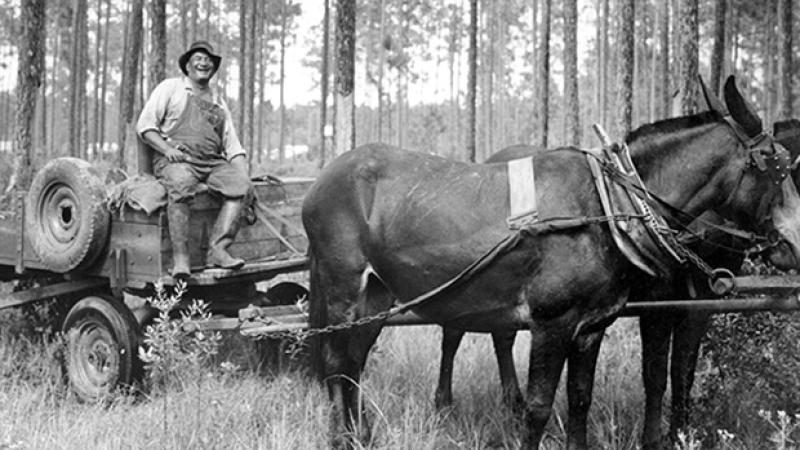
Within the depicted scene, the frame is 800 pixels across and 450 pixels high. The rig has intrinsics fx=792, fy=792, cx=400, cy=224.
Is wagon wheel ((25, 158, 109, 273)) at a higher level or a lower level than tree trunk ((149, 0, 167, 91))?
lower

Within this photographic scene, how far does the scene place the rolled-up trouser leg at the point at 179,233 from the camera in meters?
5.30

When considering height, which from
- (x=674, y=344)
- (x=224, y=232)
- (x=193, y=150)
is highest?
(x=193, y=150)

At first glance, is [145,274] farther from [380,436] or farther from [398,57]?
[398,57]

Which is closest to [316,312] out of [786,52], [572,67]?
[786,52]

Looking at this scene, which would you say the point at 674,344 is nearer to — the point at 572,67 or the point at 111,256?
the point at 111,256

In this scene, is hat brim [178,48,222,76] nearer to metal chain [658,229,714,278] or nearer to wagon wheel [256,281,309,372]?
wagon wheel [256,281,309,372]

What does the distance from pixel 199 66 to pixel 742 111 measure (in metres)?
3.80

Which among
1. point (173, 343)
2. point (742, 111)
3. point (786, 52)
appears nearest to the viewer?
point (742, 111)

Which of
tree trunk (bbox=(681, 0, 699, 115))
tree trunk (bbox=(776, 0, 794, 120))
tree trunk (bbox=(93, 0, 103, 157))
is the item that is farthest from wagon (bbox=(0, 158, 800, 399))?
tree trunk (bbox=(93, 0, 103, 157))

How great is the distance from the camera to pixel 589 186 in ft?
13.0

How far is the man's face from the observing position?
5.88 meters

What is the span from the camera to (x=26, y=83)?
9.90m

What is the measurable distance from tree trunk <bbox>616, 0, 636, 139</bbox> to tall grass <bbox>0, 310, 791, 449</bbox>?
4.73 m

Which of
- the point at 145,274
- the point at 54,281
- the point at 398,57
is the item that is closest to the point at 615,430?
the point at 145,274
